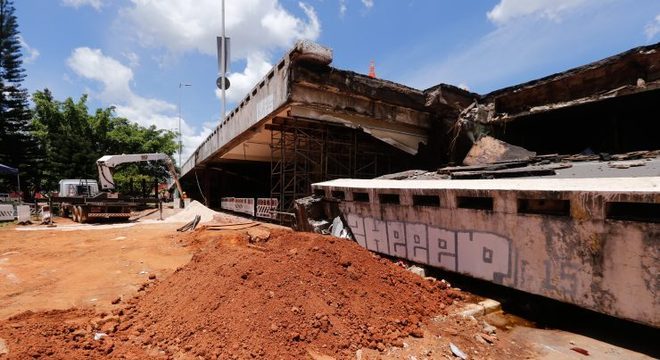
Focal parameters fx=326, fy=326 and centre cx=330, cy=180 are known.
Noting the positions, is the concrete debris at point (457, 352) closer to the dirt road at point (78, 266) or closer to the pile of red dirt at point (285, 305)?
the pile of red dirt at point (285, 305)

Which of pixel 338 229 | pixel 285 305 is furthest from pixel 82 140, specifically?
Result: pixel 285 305

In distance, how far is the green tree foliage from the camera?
30453 millimetres

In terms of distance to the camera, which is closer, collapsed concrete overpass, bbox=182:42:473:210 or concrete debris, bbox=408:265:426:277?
concrete debris, bbox=408:265:426:277

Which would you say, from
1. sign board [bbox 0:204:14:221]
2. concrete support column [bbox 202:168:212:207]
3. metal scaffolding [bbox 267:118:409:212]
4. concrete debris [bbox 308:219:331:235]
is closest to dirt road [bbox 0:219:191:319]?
concrete debris [bbox 308:219:331:235]

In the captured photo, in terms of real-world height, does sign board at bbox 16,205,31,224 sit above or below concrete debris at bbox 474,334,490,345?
above

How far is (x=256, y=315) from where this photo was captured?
3537mm

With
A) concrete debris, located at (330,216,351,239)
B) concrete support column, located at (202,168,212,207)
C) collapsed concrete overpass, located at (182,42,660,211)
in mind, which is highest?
collapsed concrete overpass, located at (182,42,660,211)

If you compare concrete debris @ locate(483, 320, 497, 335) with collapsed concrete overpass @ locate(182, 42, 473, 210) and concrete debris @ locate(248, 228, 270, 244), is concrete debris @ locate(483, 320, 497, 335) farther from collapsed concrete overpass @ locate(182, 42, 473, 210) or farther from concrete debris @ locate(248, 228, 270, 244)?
collapsed concrete overpass @ locate(182, 42, 473, 210)

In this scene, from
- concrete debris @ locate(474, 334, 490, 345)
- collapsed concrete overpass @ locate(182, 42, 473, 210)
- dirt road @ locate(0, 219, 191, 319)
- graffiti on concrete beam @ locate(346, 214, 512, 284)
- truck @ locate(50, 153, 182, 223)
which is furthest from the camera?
truck @ locate(50, 153, 182, 223)

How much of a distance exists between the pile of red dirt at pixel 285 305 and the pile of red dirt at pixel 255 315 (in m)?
0.01

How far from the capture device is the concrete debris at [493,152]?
840 centimetres

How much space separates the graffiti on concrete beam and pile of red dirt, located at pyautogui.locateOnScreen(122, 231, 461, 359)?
49 cm

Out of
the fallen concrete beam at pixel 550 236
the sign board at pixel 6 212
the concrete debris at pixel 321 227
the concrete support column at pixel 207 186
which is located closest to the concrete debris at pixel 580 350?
the fallen concrete beam at pixel 550 236

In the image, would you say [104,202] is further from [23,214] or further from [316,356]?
[316,356]
